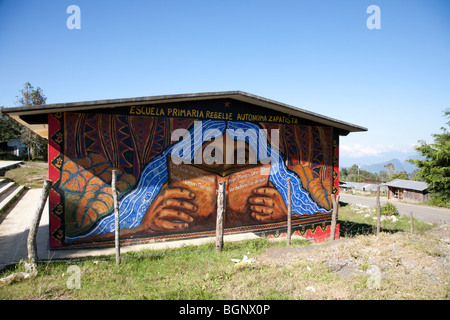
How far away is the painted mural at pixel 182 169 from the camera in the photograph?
8.68 meters

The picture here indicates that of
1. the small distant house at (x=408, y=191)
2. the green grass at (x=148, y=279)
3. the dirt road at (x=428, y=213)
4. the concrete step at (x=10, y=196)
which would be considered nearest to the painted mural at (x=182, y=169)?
the green grass at (x=148, y=279)

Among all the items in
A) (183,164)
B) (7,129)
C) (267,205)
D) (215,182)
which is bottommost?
(267,205)

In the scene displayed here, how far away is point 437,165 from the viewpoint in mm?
30766

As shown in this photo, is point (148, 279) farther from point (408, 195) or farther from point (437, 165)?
point (408, 195)

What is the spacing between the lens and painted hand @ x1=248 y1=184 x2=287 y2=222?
37.2ft

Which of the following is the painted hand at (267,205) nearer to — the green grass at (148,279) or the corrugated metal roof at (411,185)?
the green grass at (148,279)

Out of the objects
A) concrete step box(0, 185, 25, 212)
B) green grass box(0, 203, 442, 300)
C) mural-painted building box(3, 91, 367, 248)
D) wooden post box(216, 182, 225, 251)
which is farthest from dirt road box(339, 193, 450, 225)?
concrete step box(0, 185, 25, 212)

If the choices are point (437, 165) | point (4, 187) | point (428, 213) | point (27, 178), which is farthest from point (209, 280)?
point (437, 165)

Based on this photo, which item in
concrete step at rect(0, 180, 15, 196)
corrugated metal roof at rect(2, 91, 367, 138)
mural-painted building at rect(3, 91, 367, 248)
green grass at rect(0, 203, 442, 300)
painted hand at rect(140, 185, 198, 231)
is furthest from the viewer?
concrete step at rect(0, 180, 15, 196)

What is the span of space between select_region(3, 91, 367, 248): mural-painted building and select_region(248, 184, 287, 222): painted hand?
0.04m

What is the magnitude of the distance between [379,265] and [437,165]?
3200 cm

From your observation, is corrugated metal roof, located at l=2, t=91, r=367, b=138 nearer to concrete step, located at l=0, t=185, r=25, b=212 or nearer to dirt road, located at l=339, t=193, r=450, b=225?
concrete step, located at l=0, t=185, r=25, b=212
